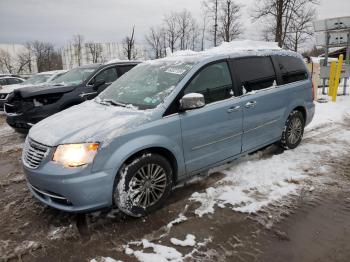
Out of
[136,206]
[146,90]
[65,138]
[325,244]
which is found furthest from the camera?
[146,90]

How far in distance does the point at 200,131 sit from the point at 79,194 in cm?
165

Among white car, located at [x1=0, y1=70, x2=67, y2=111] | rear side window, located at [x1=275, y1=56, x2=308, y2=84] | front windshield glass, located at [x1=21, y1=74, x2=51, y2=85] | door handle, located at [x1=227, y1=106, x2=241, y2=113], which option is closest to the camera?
door handle, located at [x1=227, y1=106, x2=241, y2=113]

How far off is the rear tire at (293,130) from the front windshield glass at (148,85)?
2.40m

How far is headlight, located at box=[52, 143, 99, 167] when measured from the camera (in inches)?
124

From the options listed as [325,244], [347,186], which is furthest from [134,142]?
[347,186]

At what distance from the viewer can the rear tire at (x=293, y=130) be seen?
5.52 metres

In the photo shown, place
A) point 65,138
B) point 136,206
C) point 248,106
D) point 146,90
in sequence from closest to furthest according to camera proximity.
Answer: point 65,138, point 136,206, point 146,90, point 248,106

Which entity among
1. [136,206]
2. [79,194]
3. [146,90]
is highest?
[146,90]

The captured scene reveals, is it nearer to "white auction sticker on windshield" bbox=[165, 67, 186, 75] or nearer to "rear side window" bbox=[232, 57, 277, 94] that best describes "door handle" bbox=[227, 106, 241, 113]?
"rear side window" bbox=[232, 57, 277, 94]

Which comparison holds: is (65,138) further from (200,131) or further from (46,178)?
(200,131)

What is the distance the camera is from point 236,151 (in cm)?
455

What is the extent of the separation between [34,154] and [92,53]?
2316 inches

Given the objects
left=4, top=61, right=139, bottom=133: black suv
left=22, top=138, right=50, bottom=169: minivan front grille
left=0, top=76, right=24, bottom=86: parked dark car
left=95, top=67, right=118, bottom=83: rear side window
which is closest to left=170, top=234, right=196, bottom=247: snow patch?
left=22, top=138, right=50, bottom=169: minivan front grille

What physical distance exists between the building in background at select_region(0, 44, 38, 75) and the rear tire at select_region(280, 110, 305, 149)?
6588 cm
